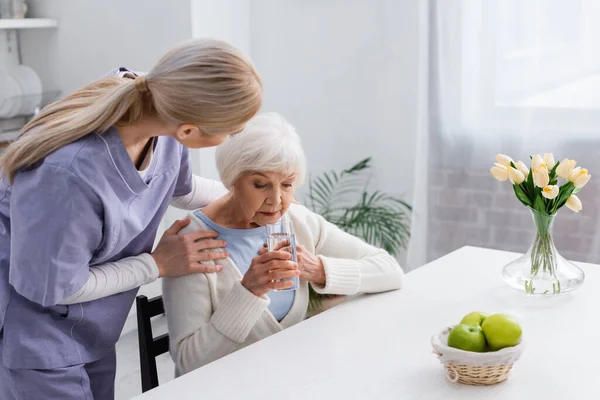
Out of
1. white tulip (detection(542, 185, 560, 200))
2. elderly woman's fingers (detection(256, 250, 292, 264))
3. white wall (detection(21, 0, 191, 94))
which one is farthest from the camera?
white wall (detection(21, 0, 191, 94))

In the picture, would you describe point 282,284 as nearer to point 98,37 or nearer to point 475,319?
point 475,319

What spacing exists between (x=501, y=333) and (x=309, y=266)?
1.90 ft

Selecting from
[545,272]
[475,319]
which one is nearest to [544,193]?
[545,272]

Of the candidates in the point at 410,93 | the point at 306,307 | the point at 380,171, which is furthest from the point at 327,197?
the point at 306,307

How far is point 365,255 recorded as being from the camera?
2137mm

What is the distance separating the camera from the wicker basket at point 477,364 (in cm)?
149

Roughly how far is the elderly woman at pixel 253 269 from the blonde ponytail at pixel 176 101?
1.09 feet

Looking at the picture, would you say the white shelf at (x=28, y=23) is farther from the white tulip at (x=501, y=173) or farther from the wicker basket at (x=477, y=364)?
the wicker basket at (x=477, y=364)

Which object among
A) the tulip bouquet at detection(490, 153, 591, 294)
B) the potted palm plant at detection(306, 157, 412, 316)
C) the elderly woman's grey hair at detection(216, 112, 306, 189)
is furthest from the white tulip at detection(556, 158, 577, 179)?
the potted palm plant at detection(306, 157, 412, 316)

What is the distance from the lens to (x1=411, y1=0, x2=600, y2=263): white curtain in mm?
3039

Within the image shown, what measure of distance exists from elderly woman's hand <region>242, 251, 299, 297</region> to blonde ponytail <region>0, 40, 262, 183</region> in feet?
1.12

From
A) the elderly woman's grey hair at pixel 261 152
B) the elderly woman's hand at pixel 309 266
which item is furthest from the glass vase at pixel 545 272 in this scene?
the elderly woman's grey hair at pixel 261 152

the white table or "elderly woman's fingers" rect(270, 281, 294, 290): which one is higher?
"elderly woman's fingers" rect(270, 281, 294, 290)

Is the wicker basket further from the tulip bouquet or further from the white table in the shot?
the tulip bouquet
